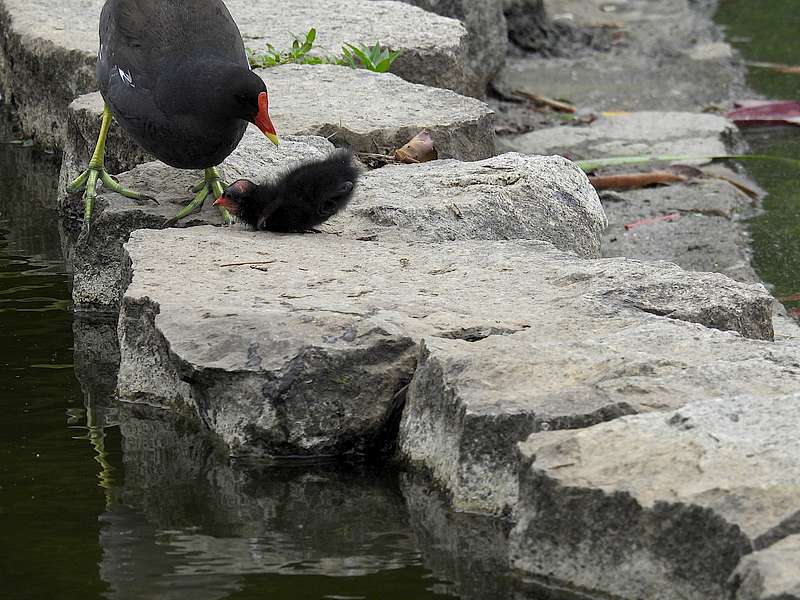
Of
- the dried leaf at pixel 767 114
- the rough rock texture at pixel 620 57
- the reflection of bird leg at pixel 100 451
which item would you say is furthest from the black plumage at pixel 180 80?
the dried leaf at pixel 767 114

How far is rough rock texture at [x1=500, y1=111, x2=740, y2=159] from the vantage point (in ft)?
25.1

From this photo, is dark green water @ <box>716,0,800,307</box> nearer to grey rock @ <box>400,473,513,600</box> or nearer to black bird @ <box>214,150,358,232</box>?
black bird @ <box>214,150,358,232</box>

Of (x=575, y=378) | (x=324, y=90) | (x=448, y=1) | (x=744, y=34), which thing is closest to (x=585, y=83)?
(x=448, y=1)

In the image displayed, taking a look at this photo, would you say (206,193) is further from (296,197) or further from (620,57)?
(620,57)

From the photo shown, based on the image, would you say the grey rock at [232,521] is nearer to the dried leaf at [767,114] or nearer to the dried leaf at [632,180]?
the dried leaf at [632,180]

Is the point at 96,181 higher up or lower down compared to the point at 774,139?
higher up

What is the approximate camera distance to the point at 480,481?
342 centimetres

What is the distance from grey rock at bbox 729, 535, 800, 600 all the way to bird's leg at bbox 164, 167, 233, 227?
9.15ft

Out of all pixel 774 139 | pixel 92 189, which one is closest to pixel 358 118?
pixel 92 189

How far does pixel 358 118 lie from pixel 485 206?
1.25 m

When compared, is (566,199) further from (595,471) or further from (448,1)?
(448,1)

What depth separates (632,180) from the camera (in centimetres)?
710

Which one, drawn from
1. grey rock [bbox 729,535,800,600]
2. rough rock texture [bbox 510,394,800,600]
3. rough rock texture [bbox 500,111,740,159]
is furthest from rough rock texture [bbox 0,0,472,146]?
grey rock [bbox 729,535,800,600]

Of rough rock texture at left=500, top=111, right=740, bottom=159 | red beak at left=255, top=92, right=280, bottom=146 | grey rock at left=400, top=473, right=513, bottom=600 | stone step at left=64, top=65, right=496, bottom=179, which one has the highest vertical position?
red beak at left=255, top=92, right=280, bottom=146
